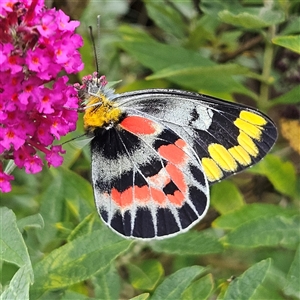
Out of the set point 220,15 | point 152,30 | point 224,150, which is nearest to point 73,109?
point 224,150

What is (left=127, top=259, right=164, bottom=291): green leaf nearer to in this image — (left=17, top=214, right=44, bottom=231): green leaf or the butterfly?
the butterfly

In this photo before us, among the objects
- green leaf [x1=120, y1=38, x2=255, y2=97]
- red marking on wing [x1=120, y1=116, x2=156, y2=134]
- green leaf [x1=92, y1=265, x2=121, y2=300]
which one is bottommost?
green leaf [x1=92, y1=265, x2=121, y2=300]

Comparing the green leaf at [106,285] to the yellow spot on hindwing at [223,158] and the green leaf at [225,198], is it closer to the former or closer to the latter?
the yellow spot on hindwing at [223,158]

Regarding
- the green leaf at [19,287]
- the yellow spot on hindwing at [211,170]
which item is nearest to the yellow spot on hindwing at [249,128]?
the yellow spot on hindwing at [211,170]

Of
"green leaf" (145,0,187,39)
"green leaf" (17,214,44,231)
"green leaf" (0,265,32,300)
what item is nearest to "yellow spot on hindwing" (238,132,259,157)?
"green leaf" (17,214,44,231)

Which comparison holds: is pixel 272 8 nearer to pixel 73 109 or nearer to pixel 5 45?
pixel 73 109

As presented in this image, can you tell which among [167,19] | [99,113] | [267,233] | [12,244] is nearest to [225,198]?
[267,233]
